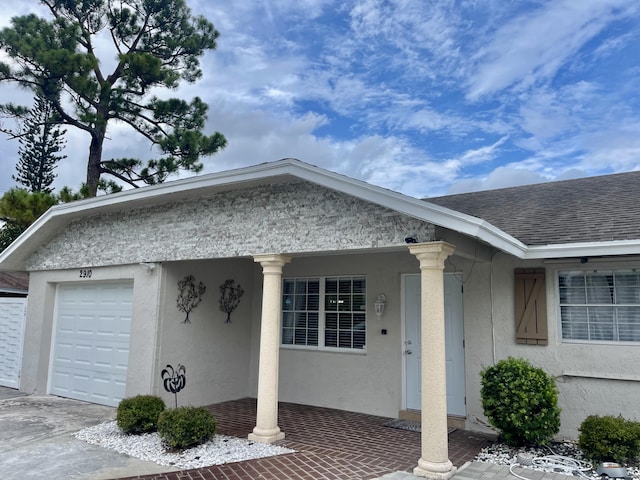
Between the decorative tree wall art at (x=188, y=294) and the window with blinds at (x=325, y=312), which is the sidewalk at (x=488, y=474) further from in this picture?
the decorative tree wall art at (x=188, y=294)

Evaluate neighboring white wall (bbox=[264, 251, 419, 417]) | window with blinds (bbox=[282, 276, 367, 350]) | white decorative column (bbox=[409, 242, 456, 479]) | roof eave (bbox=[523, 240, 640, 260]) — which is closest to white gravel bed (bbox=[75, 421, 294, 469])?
white decorative column (bbox=[409, 242, 456, 479])

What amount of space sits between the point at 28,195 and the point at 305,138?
1037cm

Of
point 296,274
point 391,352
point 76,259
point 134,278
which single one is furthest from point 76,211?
point 391,352

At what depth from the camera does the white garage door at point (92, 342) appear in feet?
29.3

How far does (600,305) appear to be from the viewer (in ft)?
20.7

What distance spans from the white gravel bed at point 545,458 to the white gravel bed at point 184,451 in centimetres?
249

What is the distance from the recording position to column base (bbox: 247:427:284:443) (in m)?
6.30

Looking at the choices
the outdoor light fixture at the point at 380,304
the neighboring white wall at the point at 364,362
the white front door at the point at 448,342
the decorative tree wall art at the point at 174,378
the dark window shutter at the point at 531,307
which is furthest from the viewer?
the decorative tree wall art at the point at 174,378

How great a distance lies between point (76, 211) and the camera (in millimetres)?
9102

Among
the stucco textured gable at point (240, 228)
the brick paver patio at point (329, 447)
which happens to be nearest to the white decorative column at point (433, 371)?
the stucco textured gable at point (240, 228)

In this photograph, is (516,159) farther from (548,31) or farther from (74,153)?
(74,153)

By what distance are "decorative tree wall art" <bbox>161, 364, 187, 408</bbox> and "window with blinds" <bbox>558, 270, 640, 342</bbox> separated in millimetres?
6199

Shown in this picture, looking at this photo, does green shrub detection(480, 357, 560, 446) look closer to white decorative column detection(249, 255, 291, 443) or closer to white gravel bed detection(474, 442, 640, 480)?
white gravel bed detection(474, 442, 640, 480)

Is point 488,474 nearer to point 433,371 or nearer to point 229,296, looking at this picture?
point 433,371
